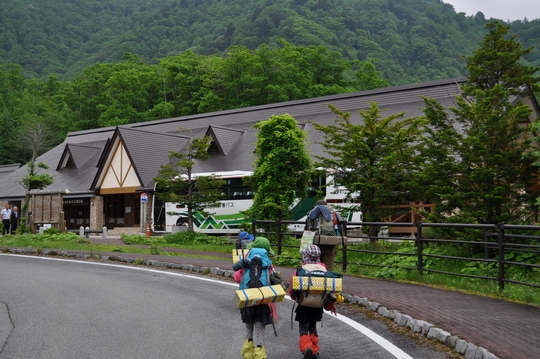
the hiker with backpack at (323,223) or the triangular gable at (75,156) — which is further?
the triangular gable at (75,156)

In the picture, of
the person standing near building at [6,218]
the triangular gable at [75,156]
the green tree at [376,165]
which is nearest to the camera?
the green tree at [376,165]

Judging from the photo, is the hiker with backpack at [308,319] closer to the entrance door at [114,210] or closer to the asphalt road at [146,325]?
the asphalt road at [146,325]

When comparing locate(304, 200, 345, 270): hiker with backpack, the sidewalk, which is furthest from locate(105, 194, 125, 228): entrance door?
locate(304, 200, 345, 270): hiker with backpack

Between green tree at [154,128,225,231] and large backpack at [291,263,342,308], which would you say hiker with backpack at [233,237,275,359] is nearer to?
large backpack at [291,263,342,308]

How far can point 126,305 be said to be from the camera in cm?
925

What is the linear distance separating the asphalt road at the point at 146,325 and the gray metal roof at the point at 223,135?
66.8ft

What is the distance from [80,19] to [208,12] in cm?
3183

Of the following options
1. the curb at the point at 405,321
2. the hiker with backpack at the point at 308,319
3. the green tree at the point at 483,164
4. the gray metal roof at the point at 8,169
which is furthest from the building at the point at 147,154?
the hiker with backpack at the point at 308,319

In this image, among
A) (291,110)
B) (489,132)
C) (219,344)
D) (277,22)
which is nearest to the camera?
(219,344)

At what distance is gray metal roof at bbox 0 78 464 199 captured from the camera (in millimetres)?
33875

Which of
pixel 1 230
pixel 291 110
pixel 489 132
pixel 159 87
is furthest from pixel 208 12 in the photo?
pixel 489 132

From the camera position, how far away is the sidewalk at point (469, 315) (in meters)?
5.95

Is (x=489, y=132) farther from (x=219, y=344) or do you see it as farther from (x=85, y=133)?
(x=85, y=133)

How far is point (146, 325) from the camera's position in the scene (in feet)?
25.3
